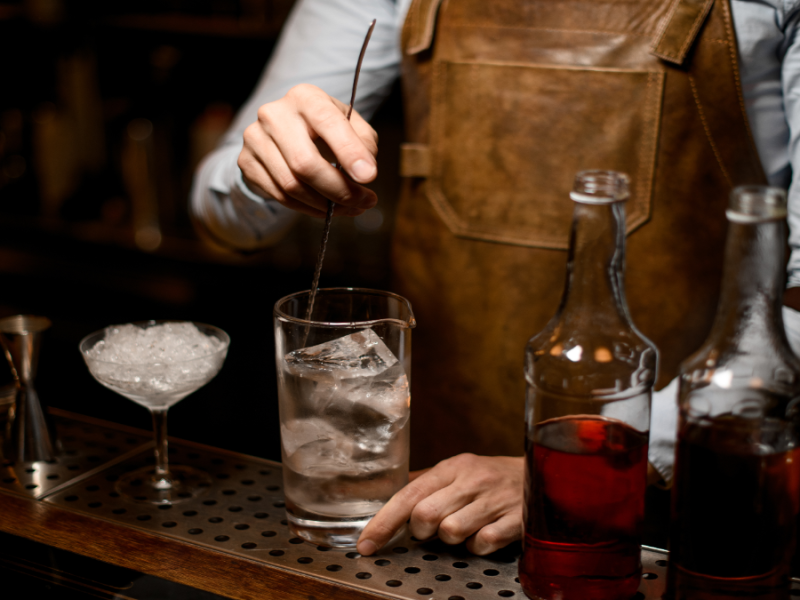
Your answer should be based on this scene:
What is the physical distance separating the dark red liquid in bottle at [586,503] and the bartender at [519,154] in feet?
1.01

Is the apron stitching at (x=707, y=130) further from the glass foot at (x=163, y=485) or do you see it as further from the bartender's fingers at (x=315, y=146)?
the glass foot at (x=163, y=485)

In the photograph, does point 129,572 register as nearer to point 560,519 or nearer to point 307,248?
point 560,519

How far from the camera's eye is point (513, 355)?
1351 millimetres

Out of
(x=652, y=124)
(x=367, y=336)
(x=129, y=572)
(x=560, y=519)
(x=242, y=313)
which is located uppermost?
(x=652, y=124)

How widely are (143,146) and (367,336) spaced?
213 centimetres

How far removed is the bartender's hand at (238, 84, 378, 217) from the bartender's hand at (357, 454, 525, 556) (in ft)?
1.03

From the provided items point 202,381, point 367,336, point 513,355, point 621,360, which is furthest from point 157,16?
point 621,360

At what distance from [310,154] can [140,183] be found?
1.95 metres

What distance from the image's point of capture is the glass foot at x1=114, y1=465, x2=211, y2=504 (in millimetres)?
895

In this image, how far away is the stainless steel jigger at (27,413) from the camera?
97cm

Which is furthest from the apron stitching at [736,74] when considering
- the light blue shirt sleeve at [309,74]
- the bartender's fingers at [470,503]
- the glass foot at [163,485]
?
the glass foot at [163,485]

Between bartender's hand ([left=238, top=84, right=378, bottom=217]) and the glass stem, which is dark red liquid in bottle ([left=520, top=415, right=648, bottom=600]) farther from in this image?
the glass stem

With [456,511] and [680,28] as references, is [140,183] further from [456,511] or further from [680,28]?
[456,511]

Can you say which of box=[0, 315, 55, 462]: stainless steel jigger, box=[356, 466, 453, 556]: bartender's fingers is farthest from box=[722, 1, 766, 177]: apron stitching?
box=[0, 315, 55, 462]: stainless steel jigger
